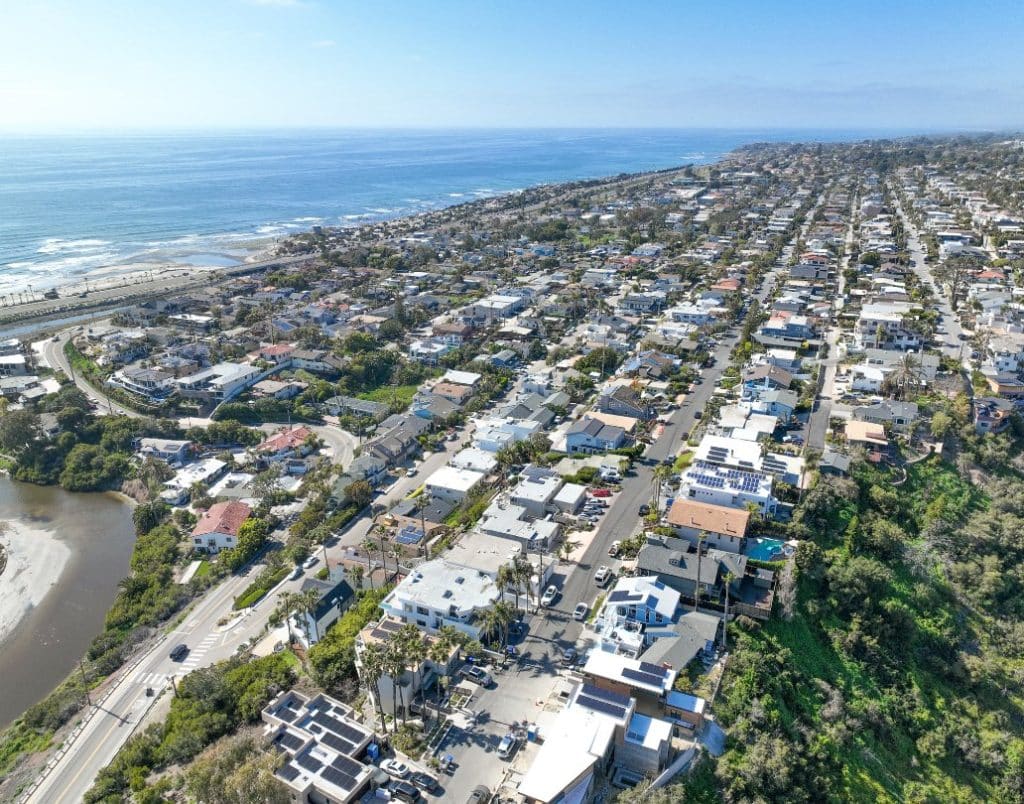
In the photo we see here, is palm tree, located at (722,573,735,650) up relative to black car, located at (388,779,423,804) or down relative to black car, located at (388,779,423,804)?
up

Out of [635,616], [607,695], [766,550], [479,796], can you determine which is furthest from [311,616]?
[766,550]

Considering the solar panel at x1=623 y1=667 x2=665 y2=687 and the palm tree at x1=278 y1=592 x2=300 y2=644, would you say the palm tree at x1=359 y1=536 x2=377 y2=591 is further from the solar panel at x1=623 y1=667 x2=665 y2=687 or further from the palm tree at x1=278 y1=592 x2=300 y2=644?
the solar panel at x1=623 y1=667 x2=665 y2=687

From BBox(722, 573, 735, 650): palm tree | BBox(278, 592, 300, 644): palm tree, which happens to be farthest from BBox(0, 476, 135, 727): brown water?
BBox(722, 573, 735, 650): palm tree

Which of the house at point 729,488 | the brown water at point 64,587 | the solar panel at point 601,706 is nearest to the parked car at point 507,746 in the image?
the solar panel at point 601,706

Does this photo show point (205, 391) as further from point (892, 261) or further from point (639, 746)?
point (892, 261)

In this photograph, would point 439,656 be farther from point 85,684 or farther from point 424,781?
point 85,684

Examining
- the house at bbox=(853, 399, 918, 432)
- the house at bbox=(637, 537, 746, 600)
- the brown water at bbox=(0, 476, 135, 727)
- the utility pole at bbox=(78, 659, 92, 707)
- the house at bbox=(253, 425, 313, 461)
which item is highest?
the house at bbox=(853, 399, 918, 432)

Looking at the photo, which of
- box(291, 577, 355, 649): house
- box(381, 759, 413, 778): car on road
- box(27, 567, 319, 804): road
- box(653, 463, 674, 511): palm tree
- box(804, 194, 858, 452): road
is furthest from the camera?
box(804, 194, 858, 452): road
